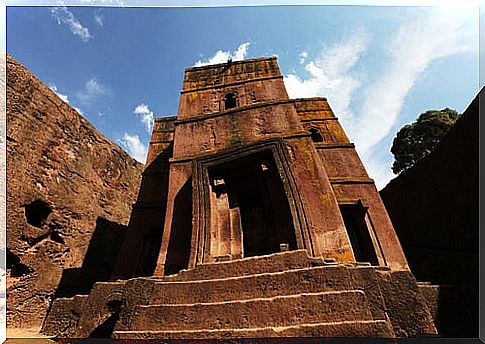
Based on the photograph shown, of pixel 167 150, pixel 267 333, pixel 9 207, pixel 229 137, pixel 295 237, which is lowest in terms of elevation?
pixel 267 333

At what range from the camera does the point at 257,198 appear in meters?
7.68

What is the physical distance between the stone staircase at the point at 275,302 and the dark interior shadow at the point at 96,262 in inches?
Result: 233

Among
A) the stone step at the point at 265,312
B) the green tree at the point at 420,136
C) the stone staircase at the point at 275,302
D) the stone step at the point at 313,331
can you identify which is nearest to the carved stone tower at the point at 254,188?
the stone staircase at the point at 275,302

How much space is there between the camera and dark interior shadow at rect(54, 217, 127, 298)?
9395 millimetres

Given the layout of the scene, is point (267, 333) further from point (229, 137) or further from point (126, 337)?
point (229, 137)

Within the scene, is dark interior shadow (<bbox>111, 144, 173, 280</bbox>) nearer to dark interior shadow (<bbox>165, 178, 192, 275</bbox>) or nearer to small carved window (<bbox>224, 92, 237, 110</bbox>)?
Answer: dark interior shadow (<bbox>165, 178, 192, 275</bbox>)

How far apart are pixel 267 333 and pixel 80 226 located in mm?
9224

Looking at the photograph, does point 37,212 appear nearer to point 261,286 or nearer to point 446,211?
point 261,286

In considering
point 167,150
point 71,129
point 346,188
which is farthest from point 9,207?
point 346,188

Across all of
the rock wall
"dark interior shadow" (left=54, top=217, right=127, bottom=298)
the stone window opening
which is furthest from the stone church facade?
the rock wall

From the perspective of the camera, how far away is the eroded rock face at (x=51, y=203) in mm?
8297

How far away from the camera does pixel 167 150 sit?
11.2m

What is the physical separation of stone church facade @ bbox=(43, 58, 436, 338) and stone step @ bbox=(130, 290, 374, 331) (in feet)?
0.05

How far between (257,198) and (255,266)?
3.25 m
